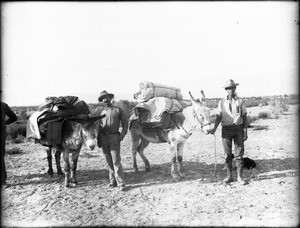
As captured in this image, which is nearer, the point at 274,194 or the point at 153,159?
the point at 274,194

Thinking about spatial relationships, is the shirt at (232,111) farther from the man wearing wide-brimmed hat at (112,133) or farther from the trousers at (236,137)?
the man wearing wide-brimmed hat at (112,133)

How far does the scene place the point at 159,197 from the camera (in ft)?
20.1

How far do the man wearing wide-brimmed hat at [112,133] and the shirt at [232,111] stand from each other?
2534mm

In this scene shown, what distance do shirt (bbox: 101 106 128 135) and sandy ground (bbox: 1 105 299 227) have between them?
1576 millimetres

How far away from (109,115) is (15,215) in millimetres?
3025

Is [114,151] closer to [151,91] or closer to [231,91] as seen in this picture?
[151,91]

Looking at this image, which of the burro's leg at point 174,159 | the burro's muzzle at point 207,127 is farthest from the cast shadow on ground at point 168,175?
the burro's muzzle at point 207,127

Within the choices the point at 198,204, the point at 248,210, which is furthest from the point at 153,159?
the point at 248,210

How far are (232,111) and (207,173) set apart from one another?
228 cm

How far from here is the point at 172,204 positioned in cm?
571

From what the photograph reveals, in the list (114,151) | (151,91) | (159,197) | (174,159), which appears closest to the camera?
(159,197)

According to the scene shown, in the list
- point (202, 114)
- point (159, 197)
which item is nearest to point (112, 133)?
point (159, 197)

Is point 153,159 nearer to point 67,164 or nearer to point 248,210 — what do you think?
point 67,164

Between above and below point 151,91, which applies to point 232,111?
below
